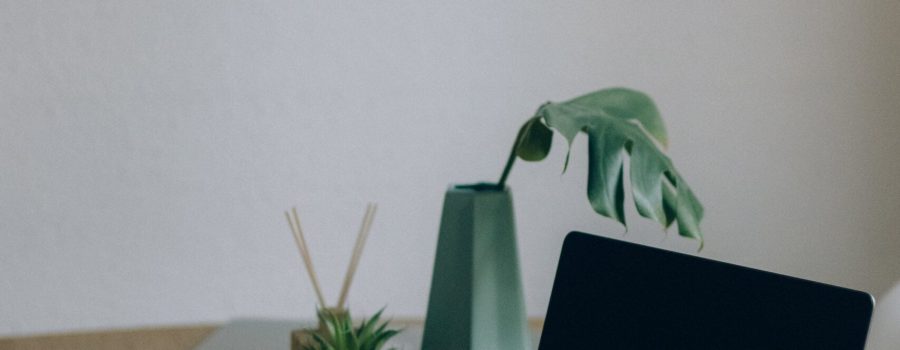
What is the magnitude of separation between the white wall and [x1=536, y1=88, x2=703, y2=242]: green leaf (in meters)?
0.91

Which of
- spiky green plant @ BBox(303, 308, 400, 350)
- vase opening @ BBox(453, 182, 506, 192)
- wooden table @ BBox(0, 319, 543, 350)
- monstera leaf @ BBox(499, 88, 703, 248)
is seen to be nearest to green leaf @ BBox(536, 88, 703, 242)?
monstera leaf @ BBox(499, 88, 703, 248)

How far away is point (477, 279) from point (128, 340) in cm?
58

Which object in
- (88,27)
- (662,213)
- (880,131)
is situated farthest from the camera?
(880,131)

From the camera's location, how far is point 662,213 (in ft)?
2.83

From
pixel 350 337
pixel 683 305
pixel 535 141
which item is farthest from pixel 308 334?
pixel 683 305

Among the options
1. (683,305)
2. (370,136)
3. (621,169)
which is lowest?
(683,305)

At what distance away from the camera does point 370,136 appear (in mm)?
1827

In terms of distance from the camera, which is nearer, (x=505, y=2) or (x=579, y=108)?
(x=579, y=108)

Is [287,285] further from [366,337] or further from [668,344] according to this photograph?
[668,344]

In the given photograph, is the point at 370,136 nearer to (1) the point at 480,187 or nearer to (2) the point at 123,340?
(2) the point at 123,340

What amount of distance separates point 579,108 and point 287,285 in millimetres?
1099

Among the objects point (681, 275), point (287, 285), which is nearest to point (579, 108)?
point (681, 275)

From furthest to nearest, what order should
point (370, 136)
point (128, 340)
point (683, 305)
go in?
point (370, 136) → point (128, 340) → point (683, 305)

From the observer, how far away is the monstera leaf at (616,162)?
848 mm
